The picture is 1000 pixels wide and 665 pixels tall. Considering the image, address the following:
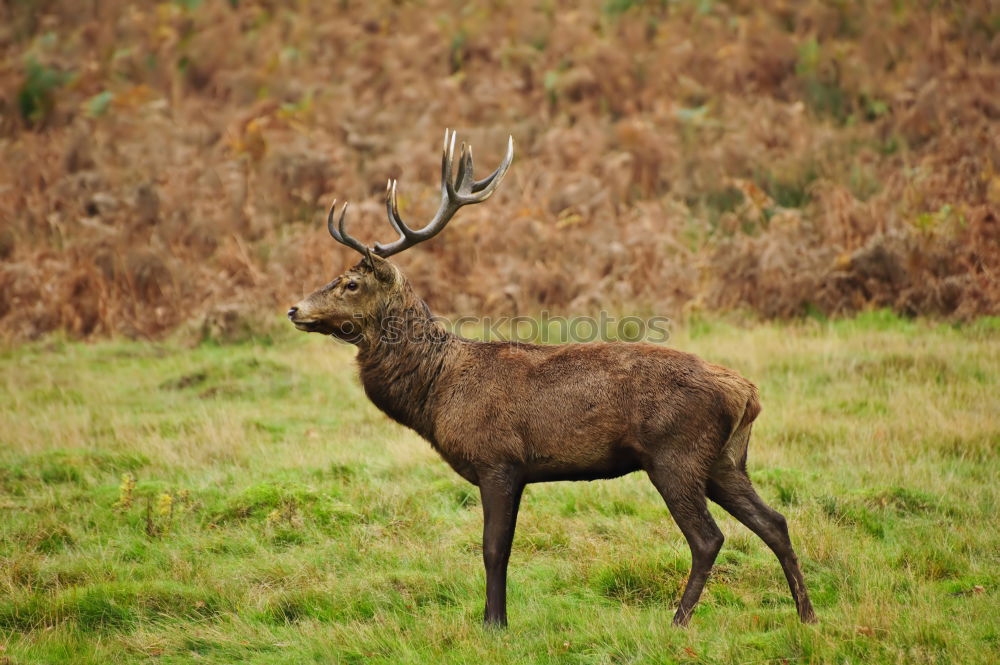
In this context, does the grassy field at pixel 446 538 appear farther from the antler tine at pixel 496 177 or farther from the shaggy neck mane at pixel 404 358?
the antler tine at pixel 496 177

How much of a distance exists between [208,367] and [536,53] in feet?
51.2

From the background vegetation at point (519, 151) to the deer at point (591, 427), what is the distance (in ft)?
30.2

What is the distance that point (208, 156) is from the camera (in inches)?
935

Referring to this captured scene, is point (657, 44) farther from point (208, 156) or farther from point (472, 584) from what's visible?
point (472, 584)

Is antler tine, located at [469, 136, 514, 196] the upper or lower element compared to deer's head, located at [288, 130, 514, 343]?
upper

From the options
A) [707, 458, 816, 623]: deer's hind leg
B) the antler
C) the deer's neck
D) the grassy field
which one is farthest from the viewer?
the antler

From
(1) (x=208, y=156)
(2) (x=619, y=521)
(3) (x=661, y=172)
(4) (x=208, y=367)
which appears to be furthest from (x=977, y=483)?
(1) (x=208, y=156)

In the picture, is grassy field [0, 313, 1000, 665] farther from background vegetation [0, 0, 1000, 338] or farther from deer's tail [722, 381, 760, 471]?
background vegetation [0, 0, 1000, 338]

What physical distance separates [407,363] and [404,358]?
0.16 feet

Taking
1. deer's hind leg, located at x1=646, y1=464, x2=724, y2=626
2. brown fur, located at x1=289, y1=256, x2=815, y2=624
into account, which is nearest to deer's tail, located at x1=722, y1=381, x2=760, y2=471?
brown fur, located at x1=289, y1=256, x2=815, y2=624

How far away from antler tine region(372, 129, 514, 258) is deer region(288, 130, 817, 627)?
924 millimetres

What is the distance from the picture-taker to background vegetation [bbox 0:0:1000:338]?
55.4 feet

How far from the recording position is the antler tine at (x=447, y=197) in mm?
7828

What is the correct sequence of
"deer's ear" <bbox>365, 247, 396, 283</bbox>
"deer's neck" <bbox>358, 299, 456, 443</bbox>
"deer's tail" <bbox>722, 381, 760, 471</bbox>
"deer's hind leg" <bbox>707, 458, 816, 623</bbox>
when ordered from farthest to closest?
"deer's ear" <bbox>365, 247, 396, 283</bbox>, "deer's neck" <bbox>358, 299, 456, 443</bbox>, "deer's tail" <bbox>722, 381, 760, 471</bbox>, "deer's hind leg" <bbox>707, 458, 816, 623</bbox>
